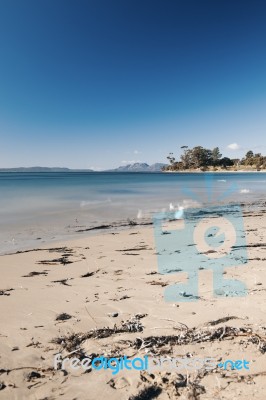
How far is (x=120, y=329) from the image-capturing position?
3756 millimetres

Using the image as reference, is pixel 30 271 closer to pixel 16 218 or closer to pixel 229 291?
pixel 229 291

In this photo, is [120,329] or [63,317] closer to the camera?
[120,329]

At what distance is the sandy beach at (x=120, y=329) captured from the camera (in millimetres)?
2715

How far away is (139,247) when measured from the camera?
27.5ft

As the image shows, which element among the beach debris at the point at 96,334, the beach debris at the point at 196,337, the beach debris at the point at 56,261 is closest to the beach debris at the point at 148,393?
the beach debris at the point at 196,337

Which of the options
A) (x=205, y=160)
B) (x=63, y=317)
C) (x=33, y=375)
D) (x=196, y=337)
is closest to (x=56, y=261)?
(x=63, y=317)

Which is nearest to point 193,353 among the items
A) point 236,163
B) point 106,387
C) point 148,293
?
point 106,387

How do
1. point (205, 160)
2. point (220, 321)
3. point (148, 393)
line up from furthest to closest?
point (205, 160) → point (220, 321) → point (148, 393)

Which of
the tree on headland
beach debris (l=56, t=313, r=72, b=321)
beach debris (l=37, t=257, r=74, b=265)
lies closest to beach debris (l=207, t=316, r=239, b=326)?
beach debris (l=56, t=313, r=72, b=321)

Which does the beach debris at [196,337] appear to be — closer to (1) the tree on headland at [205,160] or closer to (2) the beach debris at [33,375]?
(2) the beach debris at [33,375]

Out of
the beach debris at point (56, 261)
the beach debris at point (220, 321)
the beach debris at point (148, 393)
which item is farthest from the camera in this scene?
the beach debris at point (56, 261)

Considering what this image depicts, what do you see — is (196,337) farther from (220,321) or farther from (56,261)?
(56,261)

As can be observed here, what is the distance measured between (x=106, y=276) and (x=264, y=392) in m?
3.85

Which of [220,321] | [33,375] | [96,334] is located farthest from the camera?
[220,321]
